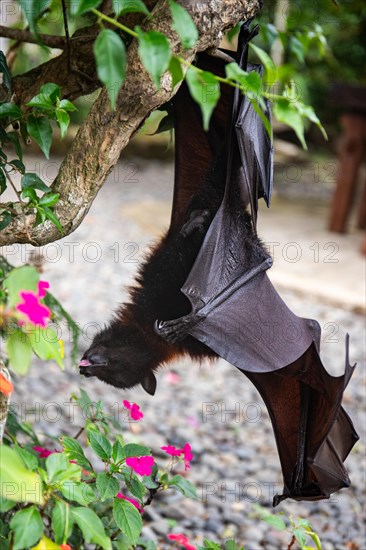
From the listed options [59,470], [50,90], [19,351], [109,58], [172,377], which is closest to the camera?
[109,58]

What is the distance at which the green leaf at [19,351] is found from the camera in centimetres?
80

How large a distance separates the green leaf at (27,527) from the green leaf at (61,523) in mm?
22

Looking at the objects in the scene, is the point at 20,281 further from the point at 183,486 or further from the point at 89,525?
the point at 183,486

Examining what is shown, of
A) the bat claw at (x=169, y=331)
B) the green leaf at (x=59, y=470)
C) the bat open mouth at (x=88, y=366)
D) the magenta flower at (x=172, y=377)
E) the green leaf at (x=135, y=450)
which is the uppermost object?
the green leaf at (x=59, y=470)

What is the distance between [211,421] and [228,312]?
69.0 inches

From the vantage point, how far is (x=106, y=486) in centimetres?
112

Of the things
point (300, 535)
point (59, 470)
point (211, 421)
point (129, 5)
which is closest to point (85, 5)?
point (129, 5)

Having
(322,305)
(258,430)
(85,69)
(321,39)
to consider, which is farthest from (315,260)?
(85,69)

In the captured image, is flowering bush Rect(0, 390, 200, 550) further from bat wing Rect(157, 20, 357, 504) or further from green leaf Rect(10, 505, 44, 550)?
bat wing Rect(157, 20, 357, 504)

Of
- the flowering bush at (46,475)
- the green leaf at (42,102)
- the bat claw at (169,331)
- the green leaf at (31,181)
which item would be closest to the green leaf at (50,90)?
the green leaf at (42,102)

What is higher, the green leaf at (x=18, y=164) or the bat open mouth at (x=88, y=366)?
the green leaf at (x=18, y=164)

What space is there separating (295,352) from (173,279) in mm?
281

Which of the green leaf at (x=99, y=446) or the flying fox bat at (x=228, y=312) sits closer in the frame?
the green leaf at (x=99, y=446)

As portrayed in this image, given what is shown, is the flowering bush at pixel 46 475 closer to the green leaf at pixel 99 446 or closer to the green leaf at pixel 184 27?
the green leaf at pixel 99 446
